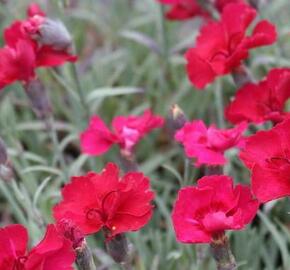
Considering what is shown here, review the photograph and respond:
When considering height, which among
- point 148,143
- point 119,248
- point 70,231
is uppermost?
point 70,231

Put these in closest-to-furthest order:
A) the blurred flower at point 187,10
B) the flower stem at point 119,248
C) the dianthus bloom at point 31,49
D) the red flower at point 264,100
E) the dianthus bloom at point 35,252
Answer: the dianthus bloom at point 35,252
the flower stem at point 119,248
the red flower at point 264,100
the dianthus bloom at point 31,49
the blurred flower at point 187,10

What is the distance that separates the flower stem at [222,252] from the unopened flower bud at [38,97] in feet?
1.80

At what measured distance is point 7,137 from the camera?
1.79m

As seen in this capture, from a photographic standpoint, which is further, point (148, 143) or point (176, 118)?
point (148, 143)

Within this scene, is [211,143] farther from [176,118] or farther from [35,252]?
[35,252]

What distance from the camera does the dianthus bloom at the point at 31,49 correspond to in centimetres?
134

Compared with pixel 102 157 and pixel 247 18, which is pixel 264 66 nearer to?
pixel 102 157

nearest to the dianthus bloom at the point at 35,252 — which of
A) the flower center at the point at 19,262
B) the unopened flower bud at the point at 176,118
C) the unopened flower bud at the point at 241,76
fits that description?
the flower center at the point at 19,262

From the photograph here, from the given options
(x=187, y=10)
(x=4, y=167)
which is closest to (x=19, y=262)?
(x=4, y=167)

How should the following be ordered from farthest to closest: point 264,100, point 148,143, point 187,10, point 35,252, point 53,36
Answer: point 148,143 < point 187,10 < point 53,36 < point 264,100 < point 35,252

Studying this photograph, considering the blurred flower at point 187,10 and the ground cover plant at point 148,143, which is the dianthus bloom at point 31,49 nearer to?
the ground cover plant at point 148,143

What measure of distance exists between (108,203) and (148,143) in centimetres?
89

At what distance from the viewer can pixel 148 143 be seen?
6.28 ft

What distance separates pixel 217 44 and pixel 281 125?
0.37 meters
